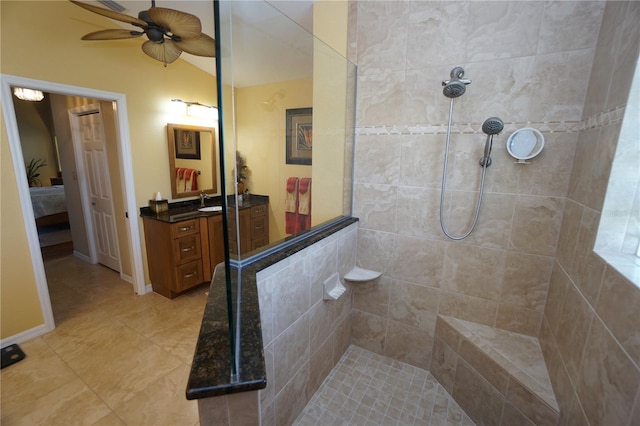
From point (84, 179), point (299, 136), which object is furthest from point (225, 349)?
point (84, 179)

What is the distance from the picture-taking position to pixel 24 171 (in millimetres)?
2127

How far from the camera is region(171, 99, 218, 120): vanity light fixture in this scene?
3.15 metres

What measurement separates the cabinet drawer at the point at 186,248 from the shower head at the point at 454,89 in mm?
2697

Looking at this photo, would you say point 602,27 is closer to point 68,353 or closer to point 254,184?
point 254,184

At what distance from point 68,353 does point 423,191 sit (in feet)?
9.88

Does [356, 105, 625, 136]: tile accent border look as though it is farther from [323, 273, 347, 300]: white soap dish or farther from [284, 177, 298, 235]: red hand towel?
[323, 273, 347, 300]: white soap dish

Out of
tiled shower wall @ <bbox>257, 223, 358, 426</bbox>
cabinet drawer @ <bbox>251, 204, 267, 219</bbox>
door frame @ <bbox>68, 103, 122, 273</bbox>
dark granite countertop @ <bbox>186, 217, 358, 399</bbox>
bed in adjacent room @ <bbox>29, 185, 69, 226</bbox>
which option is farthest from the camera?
bed in adjacent room @ <bbox>29, 185, 69, 226</bbox>

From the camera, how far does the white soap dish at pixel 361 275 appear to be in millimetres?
1975

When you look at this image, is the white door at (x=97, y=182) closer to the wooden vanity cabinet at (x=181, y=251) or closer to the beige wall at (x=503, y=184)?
the wooden vanity cabinet at (x=181, y=251)

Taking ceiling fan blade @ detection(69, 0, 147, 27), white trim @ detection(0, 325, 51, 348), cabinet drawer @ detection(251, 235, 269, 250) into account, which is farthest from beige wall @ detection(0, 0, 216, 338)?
cabinet drawer @ detection(251, 235, 269, 250)

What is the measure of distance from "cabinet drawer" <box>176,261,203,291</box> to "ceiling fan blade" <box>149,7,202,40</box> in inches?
85.0

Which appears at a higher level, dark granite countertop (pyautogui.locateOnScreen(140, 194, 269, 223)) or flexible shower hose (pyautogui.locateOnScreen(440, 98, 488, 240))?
flexible shower hose (pyautogui.locateOnScreen(440, 98, 488, 240))

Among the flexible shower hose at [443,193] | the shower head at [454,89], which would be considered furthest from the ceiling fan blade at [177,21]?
the flexible shower hose at [443,193]

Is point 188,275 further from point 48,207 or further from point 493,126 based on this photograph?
point 48,207
